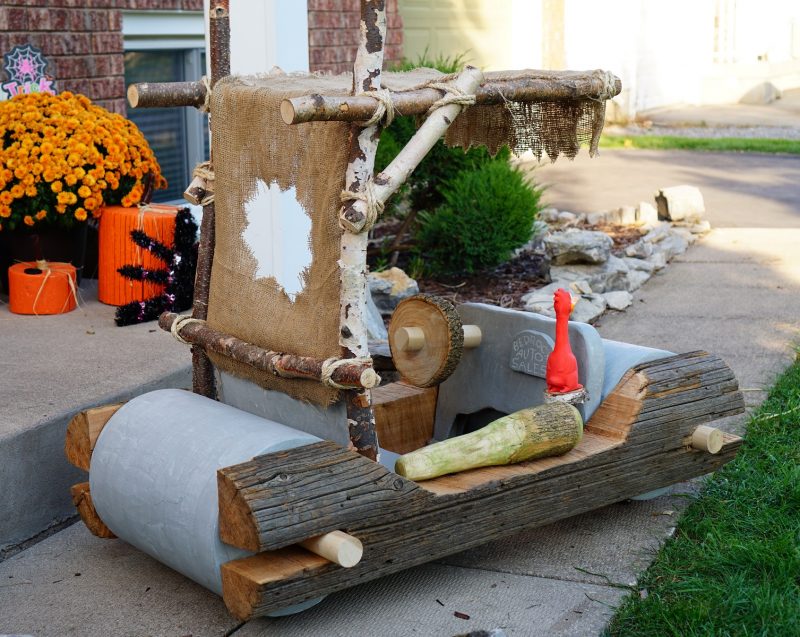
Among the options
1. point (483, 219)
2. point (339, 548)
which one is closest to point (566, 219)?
point (483, 219)

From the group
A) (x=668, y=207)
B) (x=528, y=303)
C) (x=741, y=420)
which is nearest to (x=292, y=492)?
(x=741, y=420)

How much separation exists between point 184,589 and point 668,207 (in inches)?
234

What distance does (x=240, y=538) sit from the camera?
256 centimetres

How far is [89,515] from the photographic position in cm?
315

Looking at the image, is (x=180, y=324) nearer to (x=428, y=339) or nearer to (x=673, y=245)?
(x=428, y=339)

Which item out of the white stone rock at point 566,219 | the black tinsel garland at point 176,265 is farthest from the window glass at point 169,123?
the white stone rock at point 566,219

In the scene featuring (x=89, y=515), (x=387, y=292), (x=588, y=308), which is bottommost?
(x=89, y=515)

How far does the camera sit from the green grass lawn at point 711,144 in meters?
12.0

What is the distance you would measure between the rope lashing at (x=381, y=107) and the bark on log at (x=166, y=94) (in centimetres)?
74

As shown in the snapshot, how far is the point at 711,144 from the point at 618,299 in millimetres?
7006

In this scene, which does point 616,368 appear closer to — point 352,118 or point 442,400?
point 442,400

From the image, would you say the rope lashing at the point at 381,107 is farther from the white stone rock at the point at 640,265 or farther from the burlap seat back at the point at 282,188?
the white stone rock at the point at 640,265

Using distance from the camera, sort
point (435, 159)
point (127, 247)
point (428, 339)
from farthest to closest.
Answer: point (435, 159) → point (127, 247) → point (428, 339)

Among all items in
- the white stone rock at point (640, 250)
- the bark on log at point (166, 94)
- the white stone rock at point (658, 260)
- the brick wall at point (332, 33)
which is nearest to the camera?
the bark on log at point (166, 94)
